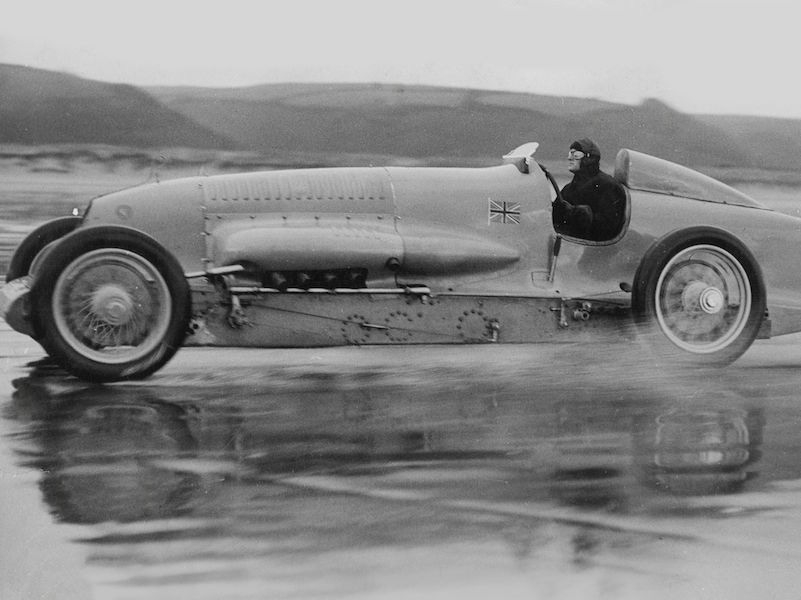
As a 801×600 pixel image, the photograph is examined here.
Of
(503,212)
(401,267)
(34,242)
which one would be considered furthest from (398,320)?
(34,242)

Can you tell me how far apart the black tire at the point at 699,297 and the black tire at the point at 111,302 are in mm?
2511

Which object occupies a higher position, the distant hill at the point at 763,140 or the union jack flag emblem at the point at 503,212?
the distant hill at the point at 763,140

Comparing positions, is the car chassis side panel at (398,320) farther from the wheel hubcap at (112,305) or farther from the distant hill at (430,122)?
the distant hill at (430,122)

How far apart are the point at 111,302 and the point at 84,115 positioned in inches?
75.3

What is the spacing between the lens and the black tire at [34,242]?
21.3 feet

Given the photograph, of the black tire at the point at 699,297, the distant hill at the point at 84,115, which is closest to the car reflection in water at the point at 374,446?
the black tire at the point at 699,297

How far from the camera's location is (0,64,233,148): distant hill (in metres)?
6.30

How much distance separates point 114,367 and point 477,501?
2138 millimetres

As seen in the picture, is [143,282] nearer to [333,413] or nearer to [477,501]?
[333,413]

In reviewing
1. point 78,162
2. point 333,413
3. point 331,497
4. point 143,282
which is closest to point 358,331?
point 333,413

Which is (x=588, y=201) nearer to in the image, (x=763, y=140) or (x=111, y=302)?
(x=763, y=140)

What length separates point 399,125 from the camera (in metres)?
7.82

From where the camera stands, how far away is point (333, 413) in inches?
204

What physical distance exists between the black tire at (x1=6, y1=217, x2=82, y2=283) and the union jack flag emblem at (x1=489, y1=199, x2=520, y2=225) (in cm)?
242
